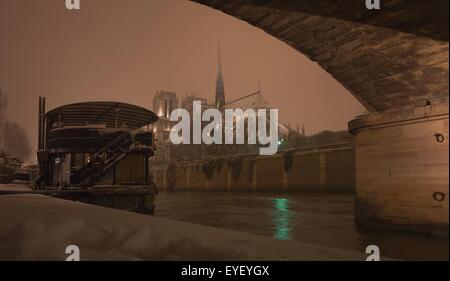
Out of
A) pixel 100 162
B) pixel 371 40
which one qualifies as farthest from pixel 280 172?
pixel 371 40

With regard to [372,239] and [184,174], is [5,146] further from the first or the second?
[372,239]

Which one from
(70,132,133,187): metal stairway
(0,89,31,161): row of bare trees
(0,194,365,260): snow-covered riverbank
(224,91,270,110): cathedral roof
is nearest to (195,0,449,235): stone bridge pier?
(0,194,365,260): snow-covered riverbank

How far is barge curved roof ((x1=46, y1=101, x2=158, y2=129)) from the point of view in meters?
22.3

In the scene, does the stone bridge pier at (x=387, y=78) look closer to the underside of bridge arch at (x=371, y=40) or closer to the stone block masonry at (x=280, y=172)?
the underside of bridge arch at (x=371, y=40)

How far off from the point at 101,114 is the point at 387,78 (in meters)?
18.2

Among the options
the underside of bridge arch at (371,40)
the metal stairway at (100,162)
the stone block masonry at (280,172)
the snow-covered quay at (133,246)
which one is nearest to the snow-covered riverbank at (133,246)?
the snow-covered quay at (133,246)

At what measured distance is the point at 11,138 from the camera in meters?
71.4

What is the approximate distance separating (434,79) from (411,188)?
108 inches

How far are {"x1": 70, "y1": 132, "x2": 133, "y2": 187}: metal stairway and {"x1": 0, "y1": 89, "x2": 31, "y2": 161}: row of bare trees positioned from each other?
162 ft

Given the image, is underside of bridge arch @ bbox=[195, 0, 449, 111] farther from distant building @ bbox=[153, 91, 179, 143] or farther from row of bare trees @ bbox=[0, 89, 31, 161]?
distant building @ bbox=[153, 91, 179, 143]

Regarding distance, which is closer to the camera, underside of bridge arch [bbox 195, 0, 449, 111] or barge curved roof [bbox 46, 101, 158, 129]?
underside of bridge arch [bbox 195, 0, 449, 111]

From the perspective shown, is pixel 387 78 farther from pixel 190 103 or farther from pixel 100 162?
pixel 190 103

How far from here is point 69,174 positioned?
1927 cm
